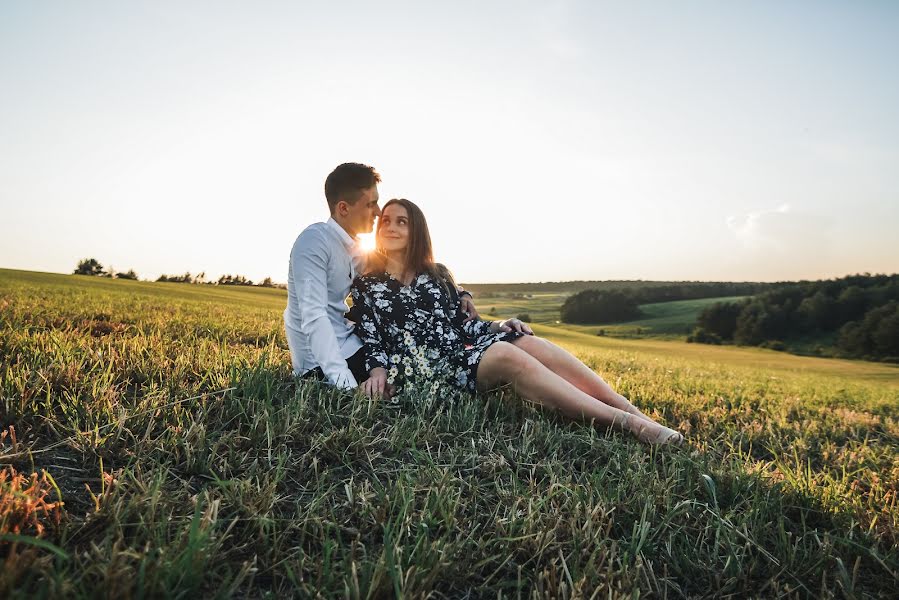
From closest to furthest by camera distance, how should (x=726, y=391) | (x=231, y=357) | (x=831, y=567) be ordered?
(x=831, y=567), (x=231, y=357), (x=726, y=391)

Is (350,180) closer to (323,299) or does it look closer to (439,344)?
(323,299)

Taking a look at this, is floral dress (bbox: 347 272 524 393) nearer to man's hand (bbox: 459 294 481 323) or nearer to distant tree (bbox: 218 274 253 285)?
man's hand (bbox: 459 294 481 323)

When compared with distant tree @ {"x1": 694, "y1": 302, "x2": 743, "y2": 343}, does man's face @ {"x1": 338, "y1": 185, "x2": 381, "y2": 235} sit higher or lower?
higher

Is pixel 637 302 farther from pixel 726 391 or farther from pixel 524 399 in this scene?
pixel 524 399

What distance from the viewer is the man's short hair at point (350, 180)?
13.6ft

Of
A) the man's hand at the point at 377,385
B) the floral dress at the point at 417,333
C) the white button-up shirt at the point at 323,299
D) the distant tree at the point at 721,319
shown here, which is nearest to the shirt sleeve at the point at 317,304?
the white button-up shirt at the point at 323,299

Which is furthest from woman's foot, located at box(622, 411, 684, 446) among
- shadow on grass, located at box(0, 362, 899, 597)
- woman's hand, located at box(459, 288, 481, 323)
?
woman's hand, located at box(459, 288, 481, 323)

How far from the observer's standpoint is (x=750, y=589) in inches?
77.2

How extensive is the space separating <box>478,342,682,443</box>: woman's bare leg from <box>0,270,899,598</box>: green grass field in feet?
0.40

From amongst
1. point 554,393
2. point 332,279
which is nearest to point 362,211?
point 332,279

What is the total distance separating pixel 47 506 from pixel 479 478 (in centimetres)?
179

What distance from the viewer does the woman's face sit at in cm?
423

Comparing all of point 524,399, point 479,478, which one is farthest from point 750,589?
point 524,399

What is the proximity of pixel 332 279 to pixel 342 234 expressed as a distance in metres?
0.38
